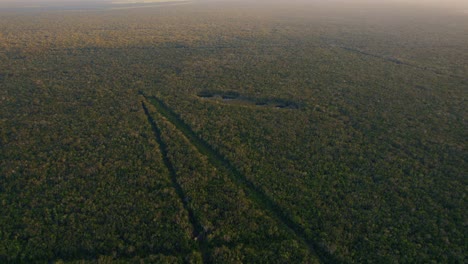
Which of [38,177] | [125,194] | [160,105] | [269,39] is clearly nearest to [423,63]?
[269,39]

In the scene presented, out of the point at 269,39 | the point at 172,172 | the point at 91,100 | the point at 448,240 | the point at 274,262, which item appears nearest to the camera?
the point at 274,262

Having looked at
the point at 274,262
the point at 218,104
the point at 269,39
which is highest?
the point at 269,39

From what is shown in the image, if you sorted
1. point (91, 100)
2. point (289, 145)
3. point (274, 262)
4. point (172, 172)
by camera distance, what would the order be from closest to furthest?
point (274, 262), point (172, 172), point (289, 145), point (91, 100)

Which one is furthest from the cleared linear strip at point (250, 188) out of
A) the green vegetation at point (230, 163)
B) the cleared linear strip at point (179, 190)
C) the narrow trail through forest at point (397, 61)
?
the narrow trail through forest at point (397, 61)

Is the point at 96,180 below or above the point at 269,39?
below

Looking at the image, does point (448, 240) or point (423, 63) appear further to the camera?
point (423, 63)

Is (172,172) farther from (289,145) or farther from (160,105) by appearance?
(160,105)

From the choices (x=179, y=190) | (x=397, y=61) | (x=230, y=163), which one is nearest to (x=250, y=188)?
(x=230, y=163)
